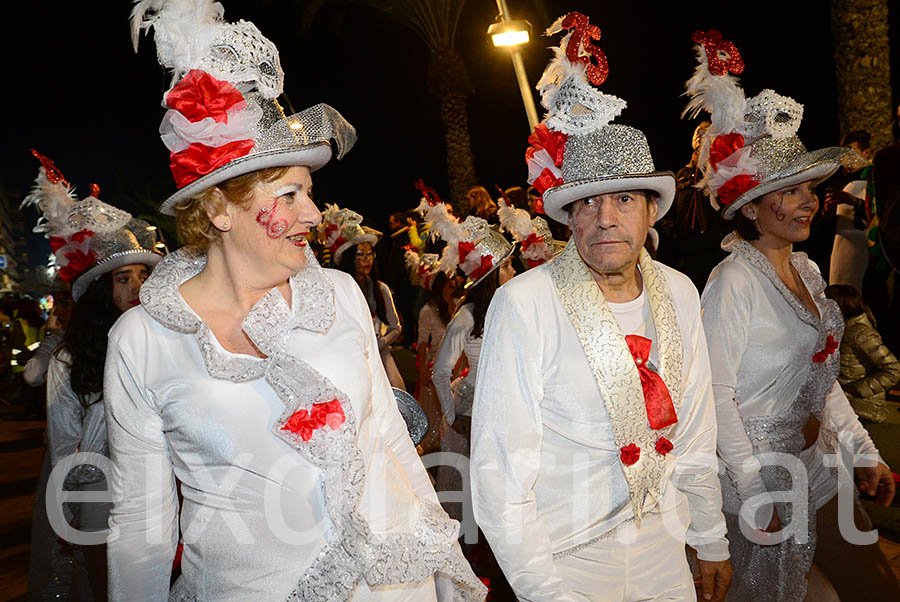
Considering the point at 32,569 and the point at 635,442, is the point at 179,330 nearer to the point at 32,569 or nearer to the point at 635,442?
the point at 635,442

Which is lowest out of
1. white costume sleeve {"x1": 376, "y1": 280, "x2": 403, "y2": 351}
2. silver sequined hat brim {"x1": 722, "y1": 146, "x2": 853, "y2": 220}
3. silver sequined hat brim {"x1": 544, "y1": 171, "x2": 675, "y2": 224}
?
white costume sleeve {"x1": 376, "y1": 280, "x2": 403, "y2": 351}

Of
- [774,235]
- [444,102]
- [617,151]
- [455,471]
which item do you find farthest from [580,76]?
[444,102]

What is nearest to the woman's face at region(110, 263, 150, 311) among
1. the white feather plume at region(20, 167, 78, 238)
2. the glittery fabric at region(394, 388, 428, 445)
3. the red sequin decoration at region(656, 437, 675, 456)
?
the white feather plume at region(20, 167, 78, 238)

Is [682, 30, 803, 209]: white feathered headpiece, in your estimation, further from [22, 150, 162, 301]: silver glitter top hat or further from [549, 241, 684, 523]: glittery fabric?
[22, 150, 162, 301]: silver glitter top hat

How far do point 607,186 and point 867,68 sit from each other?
791 cm

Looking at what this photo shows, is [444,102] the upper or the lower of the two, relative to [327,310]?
upper

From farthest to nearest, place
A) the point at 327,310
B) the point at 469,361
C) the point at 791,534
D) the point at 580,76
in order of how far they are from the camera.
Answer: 1. the point at 469,361
2. the point at 791,534
3. the point at 580,76
4. the point at 327,310

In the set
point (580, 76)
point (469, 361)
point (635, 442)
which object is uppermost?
point (580, 76)

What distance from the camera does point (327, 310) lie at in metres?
2.47

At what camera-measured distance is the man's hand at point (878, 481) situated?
3648mm

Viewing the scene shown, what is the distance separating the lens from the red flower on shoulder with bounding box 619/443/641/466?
101 inches

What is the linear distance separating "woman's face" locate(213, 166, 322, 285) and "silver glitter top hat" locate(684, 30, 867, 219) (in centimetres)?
248

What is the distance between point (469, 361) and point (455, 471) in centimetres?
95

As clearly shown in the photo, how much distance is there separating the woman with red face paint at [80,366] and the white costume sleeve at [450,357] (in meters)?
2.35
